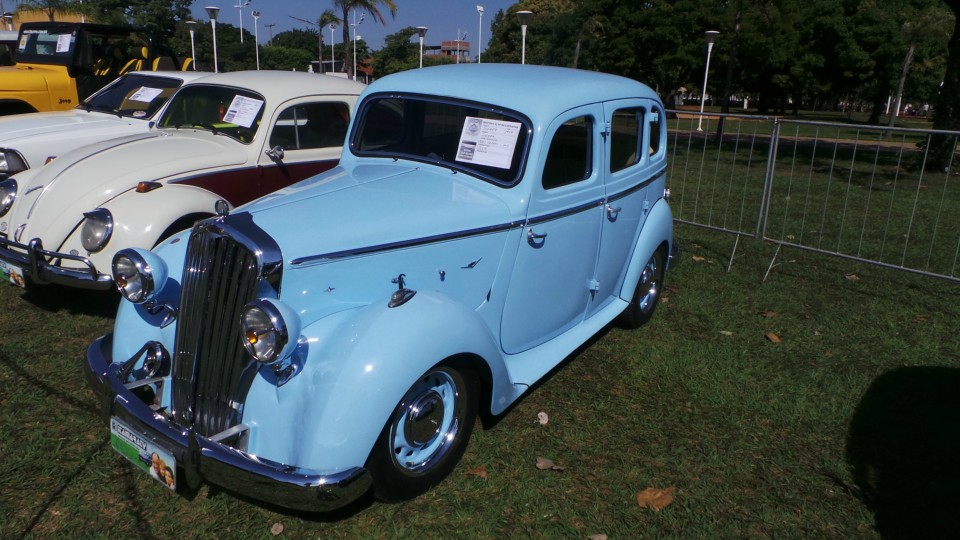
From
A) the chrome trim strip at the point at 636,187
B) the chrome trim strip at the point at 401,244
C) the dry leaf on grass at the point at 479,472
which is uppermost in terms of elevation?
the chrome trim strip at the point at 636,187

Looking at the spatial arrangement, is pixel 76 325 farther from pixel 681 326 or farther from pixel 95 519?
pixel 681 326

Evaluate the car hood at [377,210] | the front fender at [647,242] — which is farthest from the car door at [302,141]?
the front fender at [647,242]

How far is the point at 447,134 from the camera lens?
3840mm

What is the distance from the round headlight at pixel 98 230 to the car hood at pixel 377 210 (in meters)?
1.72

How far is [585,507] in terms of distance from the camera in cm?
313

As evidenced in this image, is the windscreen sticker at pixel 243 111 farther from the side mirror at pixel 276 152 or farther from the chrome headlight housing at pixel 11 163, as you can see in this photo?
the chrome headlight housing at pixel 11 163

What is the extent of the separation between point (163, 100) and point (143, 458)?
19.7 feet

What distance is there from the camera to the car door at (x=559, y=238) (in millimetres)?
3549

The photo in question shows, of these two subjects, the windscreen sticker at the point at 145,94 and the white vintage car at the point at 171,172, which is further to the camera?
the windscreen sticker at the point at 145,94

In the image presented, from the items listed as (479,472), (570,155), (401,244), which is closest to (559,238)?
(570,155)

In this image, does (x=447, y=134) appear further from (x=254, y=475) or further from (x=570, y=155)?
(x=254, y=475)

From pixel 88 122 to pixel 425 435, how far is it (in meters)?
6.21

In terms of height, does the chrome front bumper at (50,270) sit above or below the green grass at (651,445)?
above

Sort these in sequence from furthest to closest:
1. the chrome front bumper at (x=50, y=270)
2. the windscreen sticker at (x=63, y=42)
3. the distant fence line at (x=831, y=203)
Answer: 1. the windscreen sticker at (x=63, y=42)
2. the distant fence line at (x=831, y=203)
3. the chrome front bumper at (x=50, y=270)
